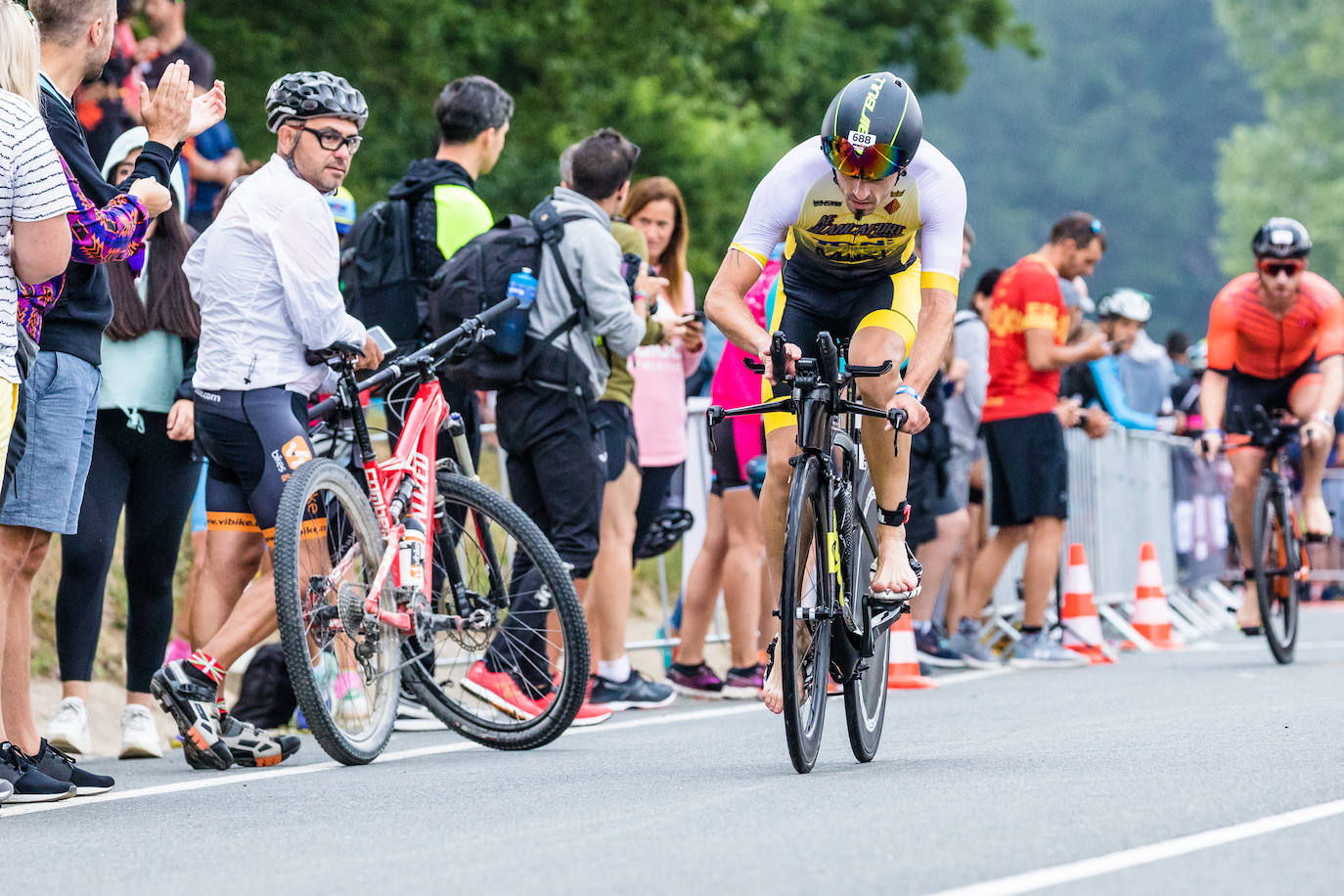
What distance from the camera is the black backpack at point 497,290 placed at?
29.1ft

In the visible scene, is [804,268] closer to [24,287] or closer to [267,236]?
[267,236]

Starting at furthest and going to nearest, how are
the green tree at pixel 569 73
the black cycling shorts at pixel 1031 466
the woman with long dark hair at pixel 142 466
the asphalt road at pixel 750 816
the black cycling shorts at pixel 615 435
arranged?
the green tree at pixel 569 73
the black cycling shorts at pixel 1031 466
the black cycling shorts at pixel 615 435
the woman with long dark hair at pixel 142 466
the asphalt road at pixel 750 816

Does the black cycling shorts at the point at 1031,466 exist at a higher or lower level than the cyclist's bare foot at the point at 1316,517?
higher

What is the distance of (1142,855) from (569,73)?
55.6 ft

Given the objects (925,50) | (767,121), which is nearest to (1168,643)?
(767,121)

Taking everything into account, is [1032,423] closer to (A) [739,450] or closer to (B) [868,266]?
(A) [739,450]

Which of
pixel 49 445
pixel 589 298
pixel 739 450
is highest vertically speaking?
pixel 589 298

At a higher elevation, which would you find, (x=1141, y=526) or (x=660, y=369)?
(x=660, y=369)

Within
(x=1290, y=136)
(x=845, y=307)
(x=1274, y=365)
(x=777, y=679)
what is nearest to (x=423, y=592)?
(x=777, y=679)

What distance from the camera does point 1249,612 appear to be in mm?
12383

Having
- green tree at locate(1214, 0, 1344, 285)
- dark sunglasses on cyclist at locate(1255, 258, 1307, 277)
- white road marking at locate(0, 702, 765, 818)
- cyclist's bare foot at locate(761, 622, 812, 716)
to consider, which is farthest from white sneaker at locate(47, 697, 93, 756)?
green tree at locate(1214, 0, 1344, 285)

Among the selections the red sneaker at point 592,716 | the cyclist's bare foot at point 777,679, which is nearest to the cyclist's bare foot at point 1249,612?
the red sneaker at point 592,716

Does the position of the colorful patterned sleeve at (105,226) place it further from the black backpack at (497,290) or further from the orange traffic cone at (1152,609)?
the orange traffic cone at (1152,609)

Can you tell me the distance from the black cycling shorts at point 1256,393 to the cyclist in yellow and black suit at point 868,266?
539cm
